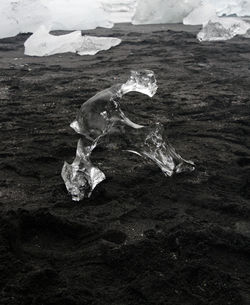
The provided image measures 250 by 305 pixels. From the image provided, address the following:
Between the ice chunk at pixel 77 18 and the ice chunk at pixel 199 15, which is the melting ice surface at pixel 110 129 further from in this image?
the ice chunk at pixel 199 15

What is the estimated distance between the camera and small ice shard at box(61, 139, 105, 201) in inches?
92.3

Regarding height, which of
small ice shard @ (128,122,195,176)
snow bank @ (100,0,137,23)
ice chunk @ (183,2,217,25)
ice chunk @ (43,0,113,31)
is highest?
small ice shard @ (128,122,195,176)

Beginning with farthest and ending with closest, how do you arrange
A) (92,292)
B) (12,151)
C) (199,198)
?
(12,151) → (199,198) → (92,292)

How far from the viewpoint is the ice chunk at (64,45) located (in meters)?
6.68

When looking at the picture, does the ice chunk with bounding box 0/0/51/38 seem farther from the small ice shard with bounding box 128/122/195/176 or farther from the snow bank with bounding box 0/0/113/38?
the small ice shard with bounding box 128/122/195/176

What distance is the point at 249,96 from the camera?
429 centimetres

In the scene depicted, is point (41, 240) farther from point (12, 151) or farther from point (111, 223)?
point (12, 151)

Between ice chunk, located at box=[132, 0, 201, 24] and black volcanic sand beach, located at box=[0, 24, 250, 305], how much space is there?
21.4 ft

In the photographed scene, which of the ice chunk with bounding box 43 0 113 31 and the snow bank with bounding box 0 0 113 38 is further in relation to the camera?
the ice chunk with bounding box 43 0 113 31

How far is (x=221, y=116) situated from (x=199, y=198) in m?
1.54

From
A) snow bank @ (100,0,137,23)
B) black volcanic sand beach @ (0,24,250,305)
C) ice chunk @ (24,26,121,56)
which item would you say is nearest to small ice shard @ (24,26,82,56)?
ice chunk @ (24,26,121,56)

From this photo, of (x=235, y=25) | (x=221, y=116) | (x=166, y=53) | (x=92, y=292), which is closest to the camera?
(x=92, y=292)

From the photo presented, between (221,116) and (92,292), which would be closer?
(92,292)

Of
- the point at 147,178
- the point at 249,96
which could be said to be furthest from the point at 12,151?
the point at 249,96
